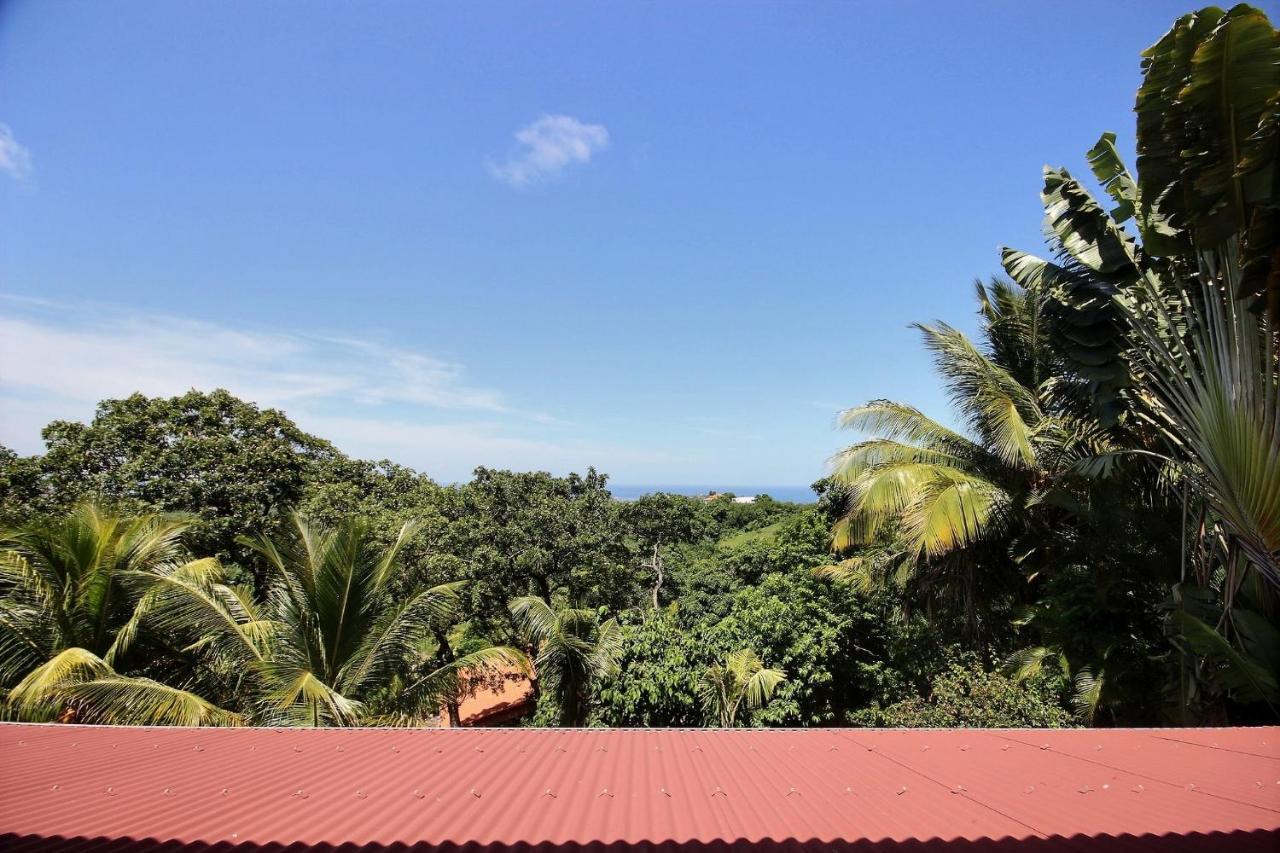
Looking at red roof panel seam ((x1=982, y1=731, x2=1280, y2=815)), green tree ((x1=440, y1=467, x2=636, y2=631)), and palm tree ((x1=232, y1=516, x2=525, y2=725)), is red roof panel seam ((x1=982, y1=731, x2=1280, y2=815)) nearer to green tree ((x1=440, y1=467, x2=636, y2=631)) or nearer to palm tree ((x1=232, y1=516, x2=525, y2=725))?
palm tree ((x1=232, y1=516, x2=525, y2=725))

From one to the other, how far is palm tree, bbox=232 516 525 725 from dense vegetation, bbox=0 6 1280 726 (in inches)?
1.4

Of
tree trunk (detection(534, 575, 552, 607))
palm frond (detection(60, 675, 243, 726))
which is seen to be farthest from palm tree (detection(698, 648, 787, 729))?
palm frond (detection(60, 675, 243, 726))

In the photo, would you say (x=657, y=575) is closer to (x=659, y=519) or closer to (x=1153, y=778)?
(x=659, y=519)

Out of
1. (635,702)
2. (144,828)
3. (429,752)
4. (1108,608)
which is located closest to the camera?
(144,828)

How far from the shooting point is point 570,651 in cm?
1075

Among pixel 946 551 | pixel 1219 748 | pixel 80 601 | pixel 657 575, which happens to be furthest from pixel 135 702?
pixel 657 575

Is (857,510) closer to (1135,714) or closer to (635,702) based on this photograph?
(1135,714)

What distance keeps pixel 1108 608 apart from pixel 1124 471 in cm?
193

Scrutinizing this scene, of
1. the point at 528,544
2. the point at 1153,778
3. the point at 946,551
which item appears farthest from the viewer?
the point at 528,544

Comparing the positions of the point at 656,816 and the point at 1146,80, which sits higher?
the point at 1146,80

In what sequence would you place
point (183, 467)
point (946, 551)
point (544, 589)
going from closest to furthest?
point (946, 551)
point (183, 467)
point (544, 589)

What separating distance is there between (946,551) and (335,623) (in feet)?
28.7

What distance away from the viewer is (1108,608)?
783cm

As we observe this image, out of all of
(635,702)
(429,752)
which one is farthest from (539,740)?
(635,702)
